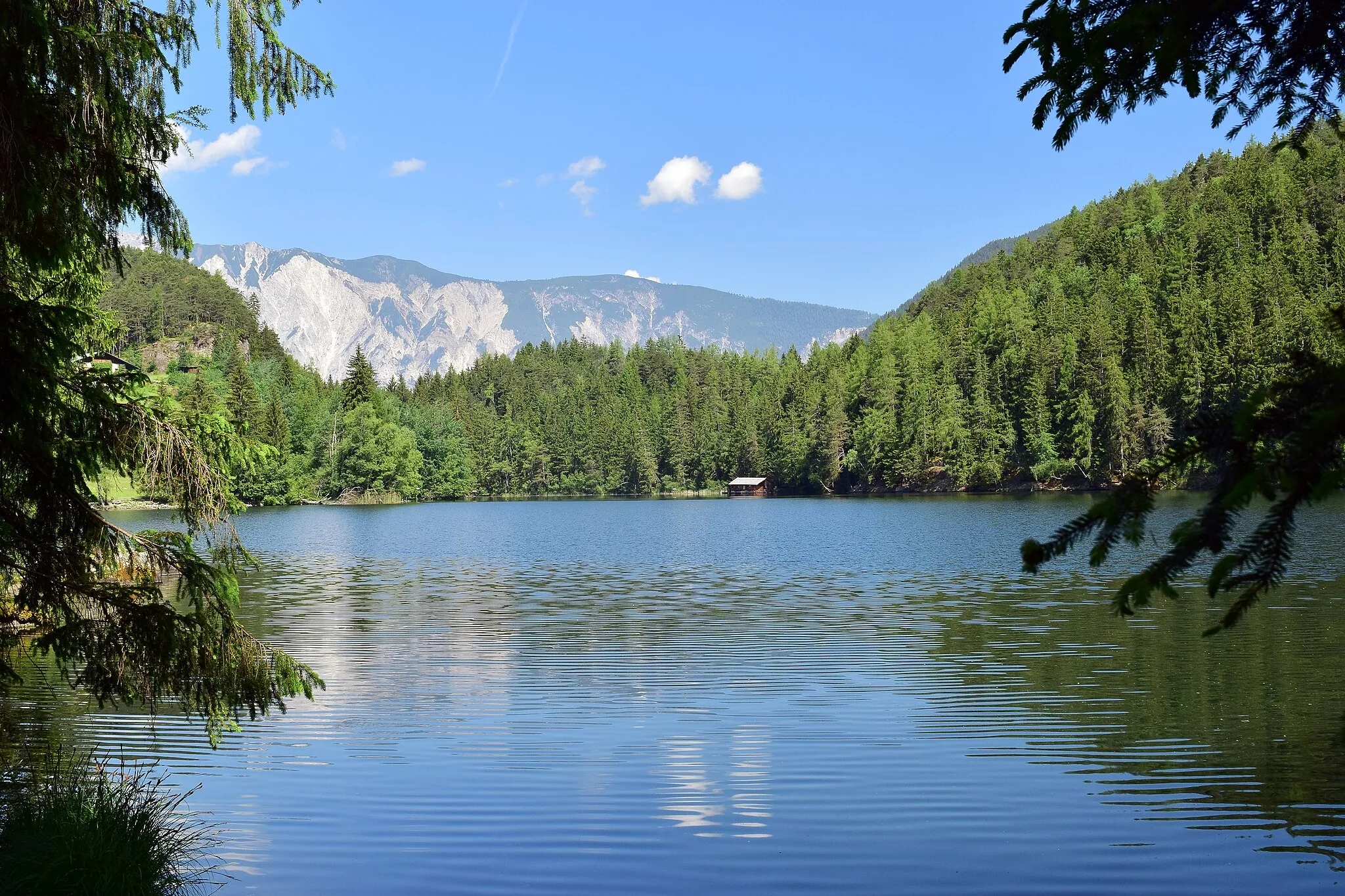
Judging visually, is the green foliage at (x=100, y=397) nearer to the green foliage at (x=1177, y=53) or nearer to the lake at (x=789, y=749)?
the lake at (x=789, y=749)

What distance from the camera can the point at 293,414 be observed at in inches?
5064

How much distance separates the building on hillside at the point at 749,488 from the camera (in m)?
147

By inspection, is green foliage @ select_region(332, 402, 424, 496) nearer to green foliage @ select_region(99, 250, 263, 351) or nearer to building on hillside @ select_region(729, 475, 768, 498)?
building on hillside @ select_region(729, 475, 768, 498)

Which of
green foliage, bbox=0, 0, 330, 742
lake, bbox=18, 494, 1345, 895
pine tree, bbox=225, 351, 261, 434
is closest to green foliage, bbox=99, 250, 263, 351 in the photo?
pine tree, bbox=225, 351, 261, 434

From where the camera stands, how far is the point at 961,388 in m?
133

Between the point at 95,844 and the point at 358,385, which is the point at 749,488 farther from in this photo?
the point at 95,844

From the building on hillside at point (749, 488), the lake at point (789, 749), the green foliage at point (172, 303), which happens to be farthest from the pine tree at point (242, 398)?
the lake at point (789, 749)

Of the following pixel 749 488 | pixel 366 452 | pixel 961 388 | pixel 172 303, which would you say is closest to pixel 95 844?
pixel 366 452

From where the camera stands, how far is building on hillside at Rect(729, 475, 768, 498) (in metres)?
147

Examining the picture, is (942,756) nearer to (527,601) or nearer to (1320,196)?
(527,601)

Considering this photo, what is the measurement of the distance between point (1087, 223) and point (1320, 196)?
123ft

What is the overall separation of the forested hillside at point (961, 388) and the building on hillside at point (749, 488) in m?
2.31

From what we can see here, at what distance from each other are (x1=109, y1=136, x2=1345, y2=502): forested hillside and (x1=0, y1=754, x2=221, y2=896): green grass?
7879 centimetres

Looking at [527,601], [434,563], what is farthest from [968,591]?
[434,563]
